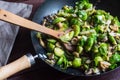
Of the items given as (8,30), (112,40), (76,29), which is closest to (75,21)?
(76,29)

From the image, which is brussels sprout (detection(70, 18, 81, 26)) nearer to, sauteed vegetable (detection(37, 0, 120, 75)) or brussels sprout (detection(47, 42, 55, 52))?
sauteed vegetable (detection(37, 0, 120, 75))

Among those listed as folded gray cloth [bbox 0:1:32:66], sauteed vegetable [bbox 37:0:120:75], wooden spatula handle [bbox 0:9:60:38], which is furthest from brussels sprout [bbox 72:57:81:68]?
folded gray cloth [bbox 0:1:32:66]

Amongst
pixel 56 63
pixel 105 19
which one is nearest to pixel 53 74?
pixel 56 63

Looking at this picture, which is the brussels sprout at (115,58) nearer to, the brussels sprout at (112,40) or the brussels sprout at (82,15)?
the brussels sprout at (112,40)

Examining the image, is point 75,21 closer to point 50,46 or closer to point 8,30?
point 50,46

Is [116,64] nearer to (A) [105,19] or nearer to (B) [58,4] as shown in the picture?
(A) [105,19]

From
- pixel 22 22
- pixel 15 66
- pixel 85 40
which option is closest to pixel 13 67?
pixel 15 66

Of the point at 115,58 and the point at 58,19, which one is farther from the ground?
the point at 58,19

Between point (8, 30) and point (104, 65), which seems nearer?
point (104, 65)
